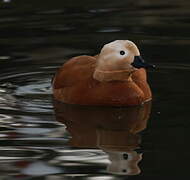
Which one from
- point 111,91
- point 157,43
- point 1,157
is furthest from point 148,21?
point 1,157

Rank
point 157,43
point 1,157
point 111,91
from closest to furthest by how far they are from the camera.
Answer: point 1,157
point 111,91
point 157,43

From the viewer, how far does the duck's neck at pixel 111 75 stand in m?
7.67

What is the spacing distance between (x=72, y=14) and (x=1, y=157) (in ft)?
22.9

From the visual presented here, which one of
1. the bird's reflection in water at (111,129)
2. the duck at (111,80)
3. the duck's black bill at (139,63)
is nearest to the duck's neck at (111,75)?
the duck at (111,80)

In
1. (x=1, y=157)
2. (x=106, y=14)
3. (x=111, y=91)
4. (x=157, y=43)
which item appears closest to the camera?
(x=1, y=157)

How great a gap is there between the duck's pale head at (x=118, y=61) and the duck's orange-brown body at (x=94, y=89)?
3.1 inches

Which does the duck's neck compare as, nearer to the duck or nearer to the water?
the duck

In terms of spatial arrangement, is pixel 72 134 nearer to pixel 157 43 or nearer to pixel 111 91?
pixel 111 91

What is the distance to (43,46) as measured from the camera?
10.5m

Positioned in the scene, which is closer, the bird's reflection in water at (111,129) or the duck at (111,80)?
the bird's reflection in water at (111,129)

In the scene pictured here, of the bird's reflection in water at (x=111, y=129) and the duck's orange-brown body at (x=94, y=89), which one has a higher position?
the duck's orange-brown body at (x=94, y=89)

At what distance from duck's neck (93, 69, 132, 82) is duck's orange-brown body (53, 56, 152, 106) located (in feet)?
0.11

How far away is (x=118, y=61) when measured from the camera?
7637 millimetres

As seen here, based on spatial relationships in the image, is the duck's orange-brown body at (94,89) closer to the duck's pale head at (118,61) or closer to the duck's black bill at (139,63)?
the duck's pale head at (118,61)
